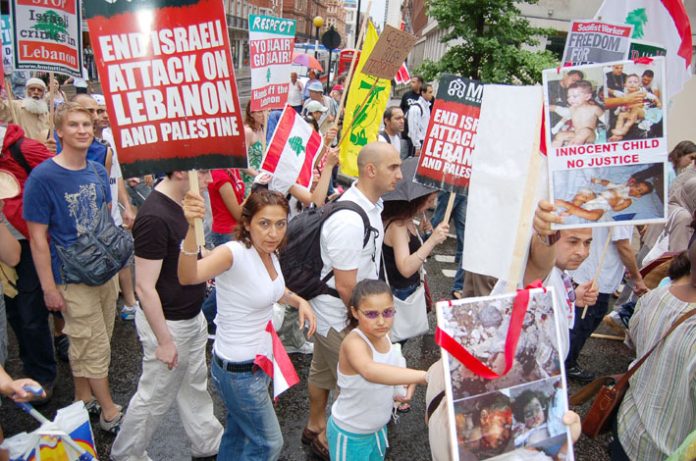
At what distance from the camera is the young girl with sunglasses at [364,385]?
99.4 inches

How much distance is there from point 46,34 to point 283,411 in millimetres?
3813

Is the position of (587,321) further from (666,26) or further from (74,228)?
(74,228)

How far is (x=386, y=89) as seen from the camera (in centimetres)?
497

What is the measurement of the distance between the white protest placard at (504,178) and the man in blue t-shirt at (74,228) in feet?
7.67

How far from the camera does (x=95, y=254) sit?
3262mm

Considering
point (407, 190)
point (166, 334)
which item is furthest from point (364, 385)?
point (407, 190)

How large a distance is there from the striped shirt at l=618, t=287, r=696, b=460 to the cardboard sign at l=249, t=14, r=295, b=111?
4.09 meters

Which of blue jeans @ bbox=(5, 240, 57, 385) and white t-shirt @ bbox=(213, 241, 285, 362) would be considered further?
blue jeans @ bbox=(5, 240, 57, 385)

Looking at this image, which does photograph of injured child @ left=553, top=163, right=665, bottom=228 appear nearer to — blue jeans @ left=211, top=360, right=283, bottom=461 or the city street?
blue jeans @ left=211, top=360, right=283, bottom=461

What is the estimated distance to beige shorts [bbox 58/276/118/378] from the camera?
3338 millimetres

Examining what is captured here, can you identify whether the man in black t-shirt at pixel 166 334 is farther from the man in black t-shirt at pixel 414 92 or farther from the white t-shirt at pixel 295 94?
the white t-shirt at pixel 295 94

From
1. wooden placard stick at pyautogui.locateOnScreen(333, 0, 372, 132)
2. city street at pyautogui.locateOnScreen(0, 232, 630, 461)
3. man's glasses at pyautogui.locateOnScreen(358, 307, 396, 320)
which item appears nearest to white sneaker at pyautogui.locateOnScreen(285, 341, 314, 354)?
city street at pyautogui.locateOnScreen(0, 232, 630, 461)

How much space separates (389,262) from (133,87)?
78.4 inches

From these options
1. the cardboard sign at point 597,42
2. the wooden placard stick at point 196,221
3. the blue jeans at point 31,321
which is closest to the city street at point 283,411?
the blue jeans at point 31,321
